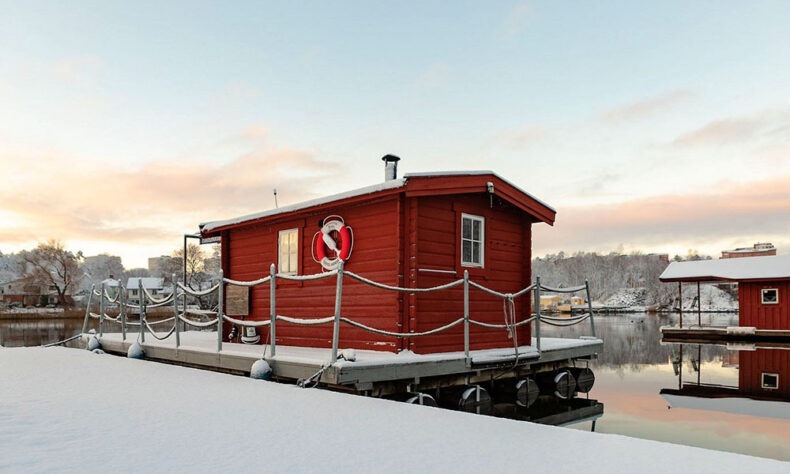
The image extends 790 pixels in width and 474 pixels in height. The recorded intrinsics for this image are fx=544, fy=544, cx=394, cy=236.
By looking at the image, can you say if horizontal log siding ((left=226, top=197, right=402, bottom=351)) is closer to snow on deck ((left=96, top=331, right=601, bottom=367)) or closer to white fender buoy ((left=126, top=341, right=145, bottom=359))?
snow on deck ((left=96, top=331, right=601, bottom=367))

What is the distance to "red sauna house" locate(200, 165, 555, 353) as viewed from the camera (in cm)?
916

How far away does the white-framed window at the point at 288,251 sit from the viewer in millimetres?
11234

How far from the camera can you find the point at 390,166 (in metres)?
10.8

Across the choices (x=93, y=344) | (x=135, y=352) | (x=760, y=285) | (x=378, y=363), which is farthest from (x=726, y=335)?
(x=93, y=344)

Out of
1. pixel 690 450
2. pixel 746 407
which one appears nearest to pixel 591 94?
pixel 746 407

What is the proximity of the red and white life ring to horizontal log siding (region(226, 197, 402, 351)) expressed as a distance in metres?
0.12

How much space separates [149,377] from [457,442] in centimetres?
515

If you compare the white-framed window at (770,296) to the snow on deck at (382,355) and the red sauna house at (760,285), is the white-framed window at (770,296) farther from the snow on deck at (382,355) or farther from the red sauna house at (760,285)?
the snow on deck at (382,355)

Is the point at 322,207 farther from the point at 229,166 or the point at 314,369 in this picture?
the point at 229,166

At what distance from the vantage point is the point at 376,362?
7199 millimetres

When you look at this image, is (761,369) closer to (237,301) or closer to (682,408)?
(682,408)

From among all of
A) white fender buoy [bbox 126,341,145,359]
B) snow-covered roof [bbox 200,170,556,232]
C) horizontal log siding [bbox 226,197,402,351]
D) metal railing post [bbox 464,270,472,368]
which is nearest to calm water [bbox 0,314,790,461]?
Answer: metal railing post [bbox 464,270,472,368]

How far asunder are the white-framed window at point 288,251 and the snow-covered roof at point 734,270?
2215 cm

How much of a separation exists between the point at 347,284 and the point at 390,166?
2.54 meters
